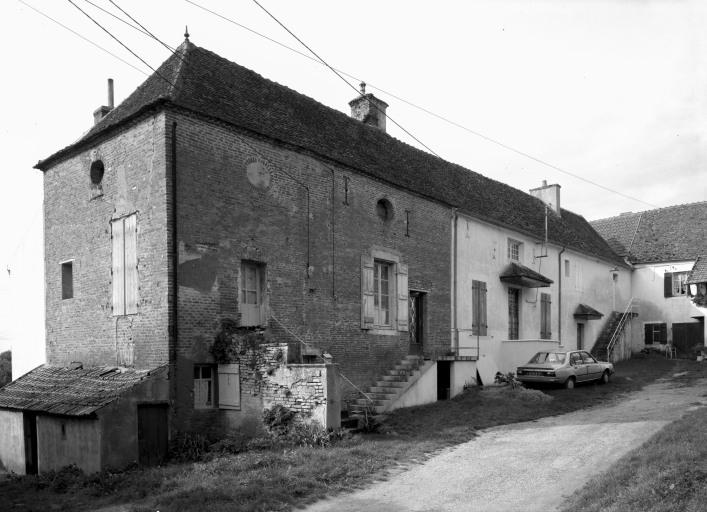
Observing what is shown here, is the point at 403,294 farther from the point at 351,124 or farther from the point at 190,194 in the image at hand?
the point at 190,194

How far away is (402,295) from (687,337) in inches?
823

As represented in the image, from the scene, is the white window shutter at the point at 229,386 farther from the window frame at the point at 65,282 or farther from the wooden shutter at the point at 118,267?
the window frame at the point at 65,282

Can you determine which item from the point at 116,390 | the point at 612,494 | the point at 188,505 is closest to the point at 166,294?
the point at 116,390

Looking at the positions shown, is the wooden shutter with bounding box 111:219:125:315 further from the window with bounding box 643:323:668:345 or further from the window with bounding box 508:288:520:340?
the window with bounding box 643:323:668:345

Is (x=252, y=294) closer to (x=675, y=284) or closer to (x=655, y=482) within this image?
(x=655, y=482)

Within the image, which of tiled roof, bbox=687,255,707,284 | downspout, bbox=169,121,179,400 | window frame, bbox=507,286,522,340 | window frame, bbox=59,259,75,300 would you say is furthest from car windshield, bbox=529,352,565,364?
window frame, bbox=59,259,75,300

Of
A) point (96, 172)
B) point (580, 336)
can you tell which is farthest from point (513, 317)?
point (96, 172)

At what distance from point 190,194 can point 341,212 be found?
183 inches

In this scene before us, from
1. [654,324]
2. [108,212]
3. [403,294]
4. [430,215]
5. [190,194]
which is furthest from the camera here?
[654,324]

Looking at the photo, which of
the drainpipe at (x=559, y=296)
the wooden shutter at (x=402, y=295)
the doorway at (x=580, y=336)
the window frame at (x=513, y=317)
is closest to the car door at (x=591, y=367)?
the window frame at (x=513, y=317)

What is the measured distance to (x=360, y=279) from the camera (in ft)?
57.1

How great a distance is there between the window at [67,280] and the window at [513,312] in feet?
49.9

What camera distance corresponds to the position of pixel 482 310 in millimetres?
22172

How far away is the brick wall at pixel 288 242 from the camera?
13.5 m
